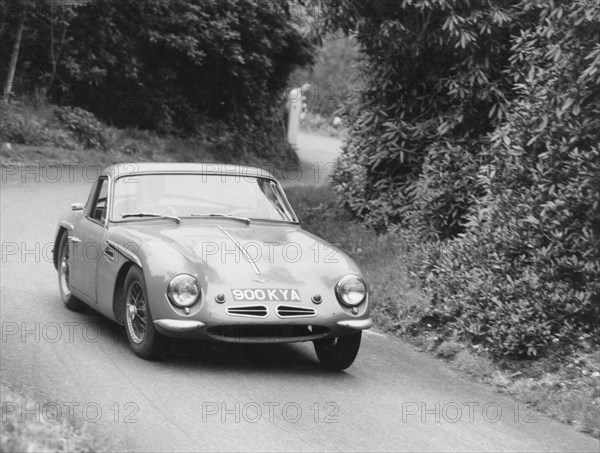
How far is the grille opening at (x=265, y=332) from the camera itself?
25.0 feet

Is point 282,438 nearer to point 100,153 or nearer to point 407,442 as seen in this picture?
point 407,442

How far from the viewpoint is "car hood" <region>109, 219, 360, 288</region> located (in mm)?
7789

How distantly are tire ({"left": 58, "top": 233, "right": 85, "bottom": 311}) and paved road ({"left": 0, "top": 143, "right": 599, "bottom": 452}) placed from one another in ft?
0.35

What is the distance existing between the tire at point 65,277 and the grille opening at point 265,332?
103 inches

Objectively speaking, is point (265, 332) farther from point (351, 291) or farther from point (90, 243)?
point (90, 243)

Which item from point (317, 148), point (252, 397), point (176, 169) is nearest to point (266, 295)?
point (252, 397)

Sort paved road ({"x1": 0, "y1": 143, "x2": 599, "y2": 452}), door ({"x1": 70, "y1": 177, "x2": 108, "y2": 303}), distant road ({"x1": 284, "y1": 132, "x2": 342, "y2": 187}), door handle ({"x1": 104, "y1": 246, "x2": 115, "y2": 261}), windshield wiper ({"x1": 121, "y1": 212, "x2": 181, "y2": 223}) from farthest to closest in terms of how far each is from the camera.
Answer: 1. distant road ({"x1": 284, "y1": 132, "x2": 342, "y2": 187})
2. door ({"x1": 70, "y1": 177, "x2": 108, "y2": 303})
3. windshield wiper ({"x1": 121, "y1": 212, "x2": 181, "y2": 223})
4. door handle ({"x1": 104, "y1": 246, "x2": 115, "y2": 261})
5. paved road ({"x1": 0, "y1": 143, "x2": 599, "y2": 452})

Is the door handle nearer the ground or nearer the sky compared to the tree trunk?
nearer the ground

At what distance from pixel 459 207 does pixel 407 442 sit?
625 centimetres

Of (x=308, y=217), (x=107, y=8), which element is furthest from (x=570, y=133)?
(x=107, y=8)

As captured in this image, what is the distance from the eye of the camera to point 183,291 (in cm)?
761

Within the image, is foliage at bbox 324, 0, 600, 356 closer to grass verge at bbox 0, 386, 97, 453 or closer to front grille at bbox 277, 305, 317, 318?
front grille at bbox 277, 305, 317, 318

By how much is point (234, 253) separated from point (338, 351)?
45.0 inches

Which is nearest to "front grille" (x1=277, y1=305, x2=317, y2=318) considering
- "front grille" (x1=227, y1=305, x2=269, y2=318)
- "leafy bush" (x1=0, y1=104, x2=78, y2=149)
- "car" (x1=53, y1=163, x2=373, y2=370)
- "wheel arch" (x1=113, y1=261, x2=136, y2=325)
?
"car" (x1=53, y1=163, x2=373, y2=370)
